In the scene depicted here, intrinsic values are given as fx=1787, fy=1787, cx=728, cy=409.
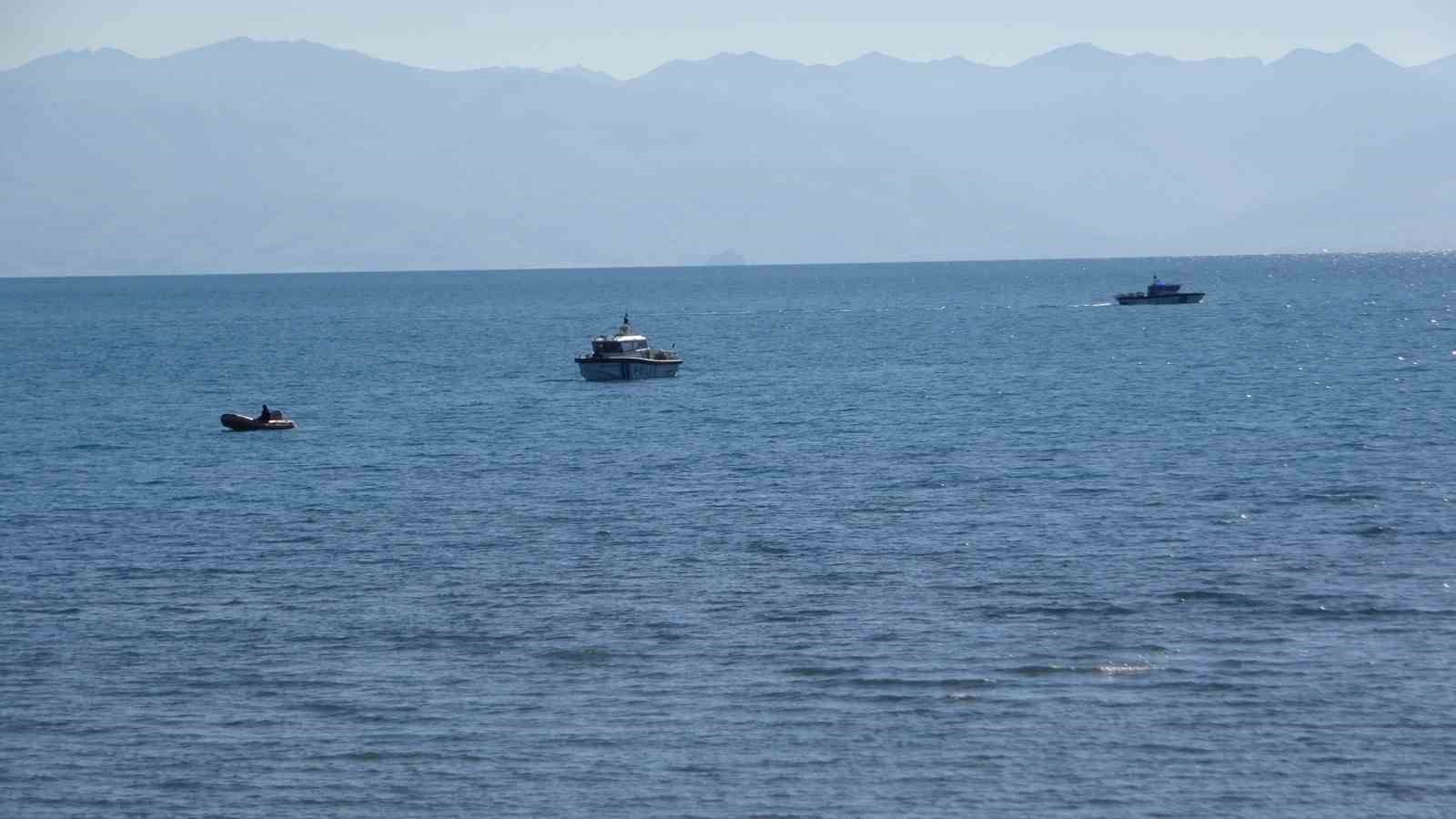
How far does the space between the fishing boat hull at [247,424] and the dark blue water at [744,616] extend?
0.78 metres

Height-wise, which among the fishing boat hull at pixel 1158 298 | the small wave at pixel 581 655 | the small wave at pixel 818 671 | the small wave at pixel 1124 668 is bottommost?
the small wave at pixel 581 655

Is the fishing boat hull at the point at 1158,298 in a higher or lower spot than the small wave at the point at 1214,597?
higher

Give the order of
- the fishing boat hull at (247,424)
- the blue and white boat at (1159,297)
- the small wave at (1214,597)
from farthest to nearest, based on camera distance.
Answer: the blue and white boat at (1159,297), the fishing boat hull at (247,424), the small wave at (1214,597)

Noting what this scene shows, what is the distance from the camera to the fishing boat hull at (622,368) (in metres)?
107

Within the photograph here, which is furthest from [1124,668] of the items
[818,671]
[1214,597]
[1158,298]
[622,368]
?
[1158,298]

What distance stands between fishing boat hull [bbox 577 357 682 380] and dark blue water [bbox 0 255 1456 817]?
23678 mm

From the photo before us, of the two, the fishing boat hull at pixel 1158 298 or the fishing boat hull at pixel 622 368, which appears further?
the fishing boat hull at pixel 1158 298

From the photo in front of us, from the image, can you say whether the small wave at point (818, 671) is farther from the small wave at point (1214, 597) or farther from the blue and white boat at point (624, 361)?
the blue and white boat at point (624, 361)

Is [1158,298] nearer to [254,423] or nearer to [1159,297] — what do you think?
[1159,297]

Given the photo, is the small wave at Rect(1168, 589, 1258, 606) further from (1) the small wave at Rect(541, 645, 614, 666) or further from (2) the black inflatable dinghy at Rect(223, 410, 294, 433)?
(2) the black inflatable dinghy at Rect(223, 410, 294, 433)

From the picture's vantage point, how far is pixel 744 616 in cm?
3888

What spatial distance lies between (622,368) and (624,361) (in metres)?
0.59

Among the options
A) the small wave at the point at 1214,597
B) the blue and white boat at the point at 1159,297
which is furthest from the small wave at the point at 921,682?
the blue and white boat at the point at 1159,297

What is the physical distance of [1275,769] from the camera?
28.5 m
